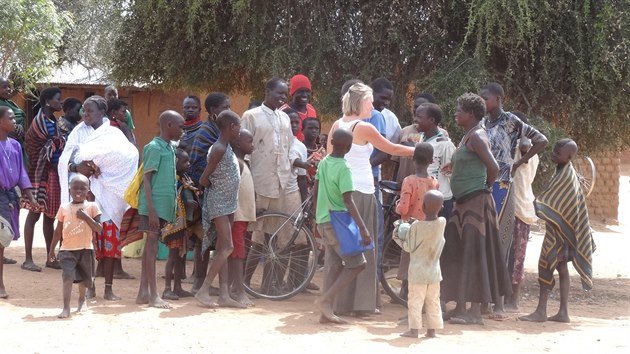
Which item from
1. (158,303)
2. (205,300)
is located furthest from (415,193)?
(158,303)

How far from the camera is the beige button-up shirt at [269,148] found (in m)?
8.45

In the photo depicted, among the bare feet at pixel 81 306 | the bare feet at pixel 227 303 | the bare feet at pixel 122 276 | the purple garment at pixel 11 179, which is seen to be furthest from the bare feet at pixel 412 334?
the purple garment at pixel 11 179

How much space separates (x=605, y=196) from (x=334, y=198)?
602 inches

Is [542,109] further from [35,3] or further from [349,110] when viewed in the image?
[35,3]

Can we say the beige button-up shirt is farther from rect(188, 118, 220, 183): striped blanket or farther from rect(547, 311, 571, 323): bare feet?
rect(547, 311, 571, 323): bare feet

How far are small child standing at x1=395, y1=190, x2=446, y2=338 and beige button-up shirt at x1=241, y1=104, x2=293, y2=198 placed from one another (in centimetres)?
185

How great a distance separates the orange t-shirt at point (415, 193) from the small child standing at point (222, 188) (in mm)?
1428

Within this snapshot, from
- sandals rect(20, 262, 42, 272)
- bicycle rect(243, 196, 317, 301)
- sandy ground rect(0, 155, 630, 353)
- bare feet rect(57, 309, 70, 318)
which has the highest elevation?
bicycle rect(243, 196, 317, 301)

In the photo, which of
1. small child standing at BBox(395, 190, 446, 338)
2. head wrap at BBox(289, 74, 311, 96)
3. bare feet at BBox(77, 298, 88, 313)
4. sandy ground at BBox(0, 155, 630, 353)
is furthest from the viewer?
head wrap at BBox(289, 74, 311, 96)

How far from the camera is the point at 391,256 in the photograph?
8695 mm

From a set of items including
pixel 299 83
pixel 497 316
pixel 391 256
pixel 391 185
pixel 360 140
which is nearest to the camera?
pixel 360 140

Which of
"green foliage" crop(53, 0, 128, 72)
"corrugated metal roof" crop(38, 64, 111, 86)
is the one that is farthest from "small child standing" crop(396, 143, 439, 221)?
"green foliage" crop(53, 0, 128, 72)

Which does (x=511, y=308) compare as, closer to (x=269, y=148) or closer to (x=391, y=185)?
(x=391, y=185)

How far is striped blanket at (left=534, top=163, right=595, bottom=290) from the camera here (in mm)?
8031
